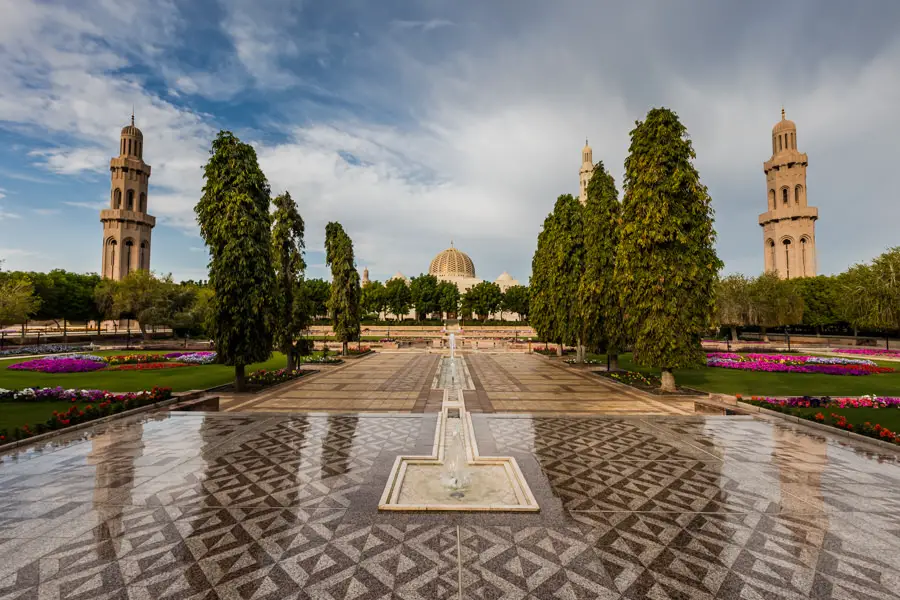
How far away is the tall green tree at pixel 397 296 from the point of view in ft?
217

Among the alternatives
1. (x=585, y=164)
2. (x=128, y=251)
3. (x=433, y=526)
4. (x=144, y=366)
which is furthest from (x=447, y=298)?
(x=433, y=526)

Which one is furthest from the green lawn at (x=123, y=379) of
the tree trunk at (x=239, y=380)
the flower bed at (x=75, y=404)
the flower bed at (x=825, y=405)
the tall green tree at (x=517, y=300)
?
the tall green tree at (x=517, y=300)

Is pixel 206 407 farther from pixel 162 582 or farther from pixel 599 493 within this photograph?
pixel 599 493

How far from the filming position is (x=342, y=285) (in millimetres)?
26688

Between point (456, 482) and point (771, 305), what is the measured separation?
38816 millimetres

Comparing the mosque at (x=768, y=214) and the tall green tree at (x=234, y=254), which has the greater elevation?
the mosque at (x=768, y=214)

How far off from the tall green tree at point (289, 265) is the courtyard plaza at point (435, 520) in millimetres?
8415

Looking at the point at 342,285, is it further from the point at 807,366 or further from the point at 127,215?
the point at 127,215

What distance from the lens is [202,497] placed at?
18.0ft

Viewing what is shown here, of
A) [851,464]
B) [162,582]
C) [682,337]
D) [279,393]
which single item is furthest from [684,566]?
[279,393]

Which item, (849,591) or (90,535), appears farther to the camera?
(90,535)

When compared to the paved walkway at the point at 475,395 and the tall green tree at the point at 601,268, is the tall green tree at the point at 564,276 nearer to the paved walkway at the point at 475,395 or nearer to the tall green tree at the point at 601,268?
the tall green tree at the point at 601,268

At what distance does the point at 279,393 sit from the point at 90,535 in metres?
9.86

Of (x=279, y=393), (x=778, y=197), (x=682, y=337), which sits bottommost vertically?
(x=279, y=393)
